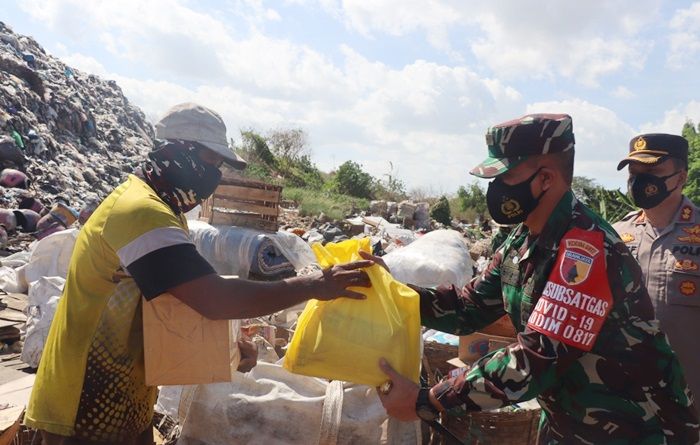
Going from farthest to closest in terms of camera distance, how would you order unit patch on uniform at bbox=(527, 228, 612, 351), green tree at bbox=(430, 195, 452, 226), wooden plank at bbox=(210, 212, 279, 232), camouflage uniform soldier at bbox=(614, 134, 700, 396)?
green tree at bbox=(430, 195, 452, 226)
wooden plank at bbox=(210, 212, 279, 232)
camouflage uniform soldier at bbox=(614, 134, 700, 396)
unit patch on uniform at bbox=(527, 228, 612, 351)

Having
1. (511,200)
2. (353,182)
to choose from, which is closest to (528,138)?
(511,200)

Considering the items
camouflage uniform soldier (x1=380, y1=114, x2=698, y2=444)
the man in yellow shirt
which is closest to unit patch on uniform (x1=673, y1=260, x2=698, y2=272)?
camouflage uniform soldier (x1=380, y1=114, x2=698, y2=444)

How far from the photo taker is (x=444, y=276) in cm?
497

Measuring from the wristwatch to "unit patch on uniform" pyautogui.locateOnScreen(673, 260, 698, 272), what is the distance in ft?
5.84

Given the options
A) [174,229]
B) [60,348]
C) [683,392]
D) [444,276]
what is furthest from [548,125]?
[444,276]

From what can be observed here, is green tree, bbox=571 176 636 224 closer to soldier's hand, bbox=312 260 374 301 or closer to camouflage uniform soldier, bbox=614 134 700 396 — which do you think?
camouflage uniform soldier, bbox=614 134 700 396

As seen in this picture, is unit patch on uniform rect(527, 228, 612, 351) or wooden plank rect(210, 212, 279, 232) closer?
unit patch on uniform rect(527, 228, 612, 351)

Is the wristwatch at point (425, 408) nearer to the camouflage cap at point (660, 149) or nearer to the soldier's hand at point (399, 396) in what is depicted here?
the soldier's hand at point (399, 396)

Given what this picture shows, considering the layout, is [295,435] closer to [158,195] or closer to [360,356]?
[360,356]

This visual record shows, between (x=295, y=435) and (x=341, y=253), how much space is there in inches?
42.6

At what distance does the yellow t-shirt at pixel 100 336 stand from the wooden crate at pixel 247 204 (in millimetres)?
5516

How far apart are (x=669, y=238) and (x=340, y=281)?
6.31 feet

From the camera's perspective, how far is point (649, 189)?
3.09m

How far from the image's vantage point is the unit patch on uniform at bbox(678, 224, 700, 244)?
296cm
